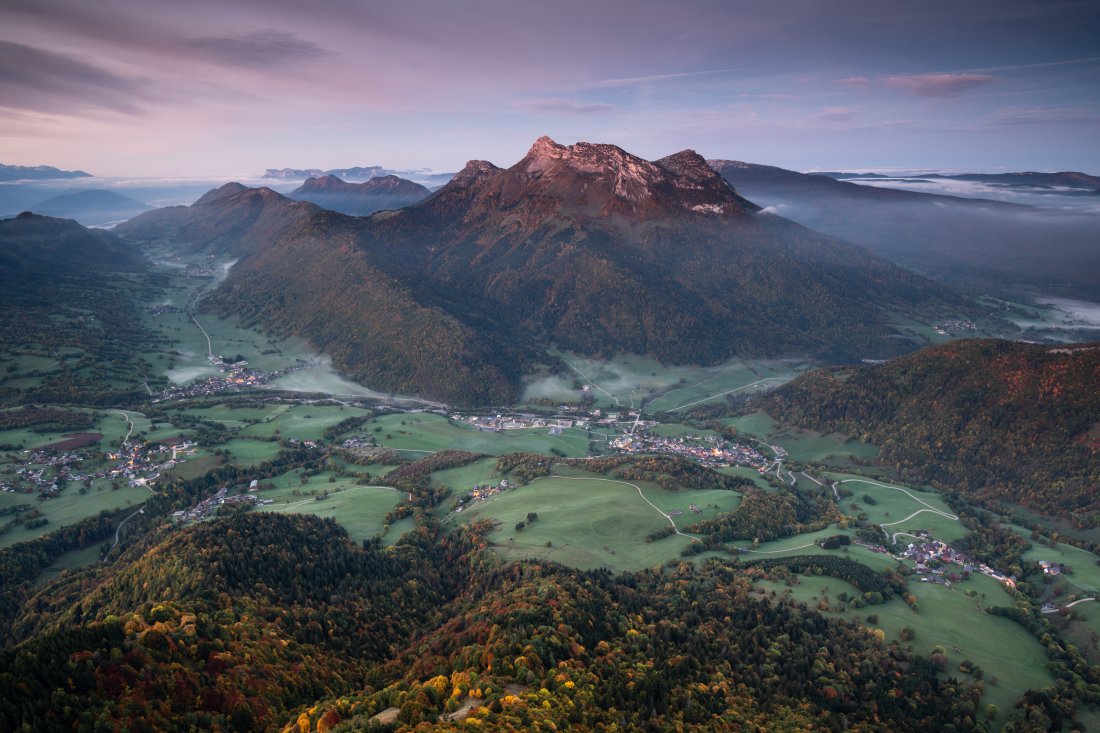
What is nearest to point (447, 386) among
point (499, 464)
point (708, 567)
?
point (499, 464)

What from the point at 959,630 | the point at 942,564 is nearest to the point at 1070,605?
the point at 942,564

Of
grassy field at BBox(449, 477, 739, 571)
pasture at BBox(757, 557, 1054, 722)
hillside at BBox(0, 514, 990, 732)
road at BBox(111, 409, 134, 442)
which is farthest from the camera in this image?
road at BBox(111, 409, 134, 442)

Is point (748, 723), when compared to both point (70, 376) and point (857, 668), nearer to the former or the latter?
point (857, 668)

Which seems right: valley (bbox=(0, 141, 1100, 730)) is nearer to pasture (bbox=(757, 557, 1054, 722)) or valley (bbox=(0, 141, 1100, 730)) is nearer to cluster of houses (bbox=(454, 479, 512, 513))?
pasture (bbox=(757, 557, 1054, 722))

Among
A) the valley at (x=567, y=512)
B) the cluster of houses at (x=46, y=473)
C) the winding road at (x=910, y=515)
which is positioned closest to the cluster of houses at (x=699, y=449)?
the valley at (x=567, y=512)

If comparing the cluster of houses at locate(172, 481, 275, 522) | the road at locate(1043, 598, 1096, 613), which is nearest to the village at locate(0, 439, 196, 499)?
the cluster of houses at locate(172, 481, 275, 522)

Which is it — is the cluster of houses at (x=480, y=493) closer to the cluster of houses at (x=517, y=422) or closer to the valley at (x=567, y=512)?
the valley at (x=567, y=512)
